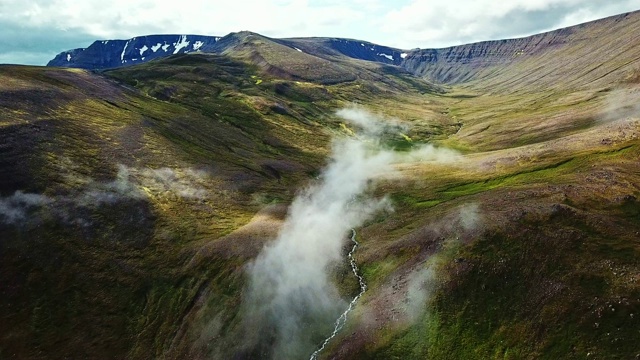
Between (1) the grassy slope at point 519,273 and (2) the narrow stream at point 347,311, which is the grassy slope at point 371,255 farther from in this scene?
(2) the narrow stream at point 347,311

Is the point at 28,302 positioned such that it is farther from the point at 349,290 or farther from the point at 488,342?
the point at 488,342

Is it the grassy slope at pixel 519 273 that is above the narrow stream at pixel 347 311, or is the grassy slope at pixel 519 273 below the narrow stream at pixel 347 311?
above

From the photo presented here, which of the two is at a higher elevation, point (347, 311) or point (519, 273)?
point (519, 273)

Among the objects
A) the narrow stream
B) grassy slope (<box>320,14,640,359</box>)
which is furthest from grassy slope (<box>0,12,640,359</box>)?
the narrow stream

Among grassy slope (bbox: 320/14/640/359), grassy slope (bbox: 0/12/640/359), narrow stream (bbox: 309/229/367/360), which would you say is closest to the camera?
grassy slope (bbox: 320/14/640/359)

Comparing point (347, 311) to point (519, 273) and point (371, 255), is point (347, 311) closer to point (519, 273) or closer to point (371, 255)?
point (371, 255)

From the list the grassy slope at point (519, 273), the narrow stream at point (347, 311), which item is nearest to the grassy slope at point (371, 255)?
the grassy slope at point (519, 273)

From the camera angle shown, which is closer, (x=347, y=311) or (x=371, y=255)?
(x=347, y=311)

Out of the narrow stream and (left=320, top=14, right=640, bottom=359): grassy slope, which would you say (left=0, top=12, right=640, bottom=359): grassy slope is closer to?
(left=320, top=14, right=640, bottom=359): grassy slope

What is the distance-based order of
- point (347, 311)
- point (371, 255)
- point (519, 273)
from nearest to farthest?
point (519, 273) → point (347, 311) → point (371, 255)

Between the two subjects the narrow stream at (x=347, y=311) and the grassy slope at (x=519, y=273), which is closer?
the grassy slope at (x=519, y=273)

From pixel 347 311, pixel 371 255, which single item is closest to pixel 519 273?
pixel 371 255

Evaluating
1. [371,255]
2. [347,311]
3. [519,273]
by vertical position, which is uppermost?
[519,273]
